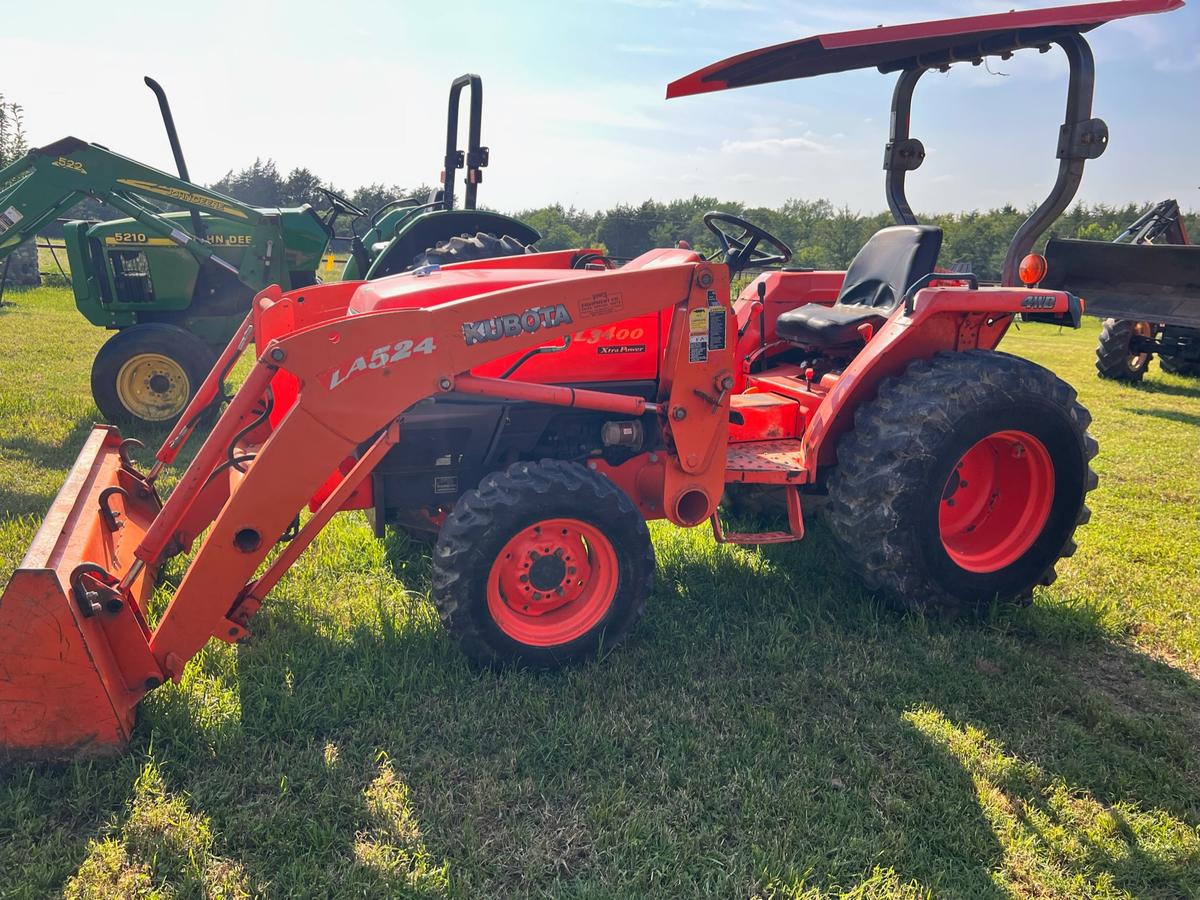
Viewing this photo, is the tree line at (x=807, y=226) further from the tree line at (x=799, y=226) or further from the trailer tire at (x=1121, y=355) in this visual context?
the trailer tire at (x=1121, y=355)

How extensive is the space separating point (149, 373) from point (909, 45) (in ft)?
18.2

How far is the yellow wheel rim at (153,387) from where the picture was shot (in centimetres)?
613

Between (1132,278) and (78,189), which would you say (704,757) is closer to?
(78,189)

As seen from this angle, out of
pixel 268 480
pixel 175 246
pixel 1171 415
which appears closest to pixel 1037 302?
pixel 268 480

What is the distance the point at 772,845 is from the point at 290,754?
1456mm

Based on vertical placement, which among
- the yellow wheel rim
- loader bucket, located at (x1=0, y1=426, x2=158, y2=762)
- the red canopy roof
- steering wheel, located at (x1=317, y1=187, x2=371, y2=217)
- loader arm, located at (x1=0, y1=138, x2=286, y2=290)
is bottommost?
loader bucket, located at (x1=0, y1=426, x2=158, y2=762)

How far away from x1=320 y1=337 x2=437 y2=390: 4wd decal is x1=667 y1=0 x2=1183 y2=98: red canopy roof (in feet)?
6.65

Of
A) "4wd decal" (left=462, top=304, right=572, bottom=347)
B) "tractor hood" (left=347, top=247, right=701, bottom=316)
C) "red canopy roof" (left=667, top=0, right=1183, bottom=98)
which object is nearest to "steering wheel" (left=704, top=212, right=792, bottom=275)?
"tractor hood" (left=347, top=247, right=701, bottom=316)

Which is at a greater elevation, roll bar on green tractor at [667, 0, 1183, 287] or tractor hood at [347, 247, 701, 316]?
roll bar on green tractor at [667, 0, 1183, 287]

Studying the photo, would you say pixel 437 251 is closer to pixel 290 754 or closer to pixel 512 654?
pixel 512 654

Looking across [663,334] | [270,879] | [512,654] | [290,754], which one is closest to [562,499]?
[512,654]

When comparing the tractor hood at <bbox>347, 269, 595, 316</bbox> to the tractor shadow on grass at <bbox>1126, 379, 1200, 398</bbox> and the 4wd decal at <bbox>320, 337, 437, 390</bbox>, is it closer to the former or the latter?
the 4wd decal at <bbox>320, 337, 437, 390</bbox>

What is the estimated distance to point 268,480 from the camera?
2.56 meters

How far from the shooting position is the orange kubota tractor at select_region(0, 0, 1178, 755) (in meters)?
2.54
